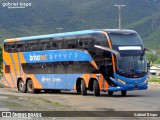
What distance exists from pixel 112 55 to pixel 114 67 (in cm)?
65

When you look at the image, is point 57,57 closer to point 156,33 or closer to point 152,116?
point 152,116

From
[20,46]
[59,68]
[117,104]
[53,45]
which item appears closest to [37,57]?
[53,45]

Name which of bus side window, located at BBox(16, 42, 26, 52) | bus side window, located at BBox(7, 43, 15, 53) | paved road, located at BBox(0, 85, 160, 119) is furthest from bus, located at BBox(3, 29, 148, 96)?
bus side window, located at BBox(7, 43, 15, 53)

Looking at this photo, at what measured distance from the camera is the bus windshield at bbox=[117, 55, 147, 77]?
28217 mm

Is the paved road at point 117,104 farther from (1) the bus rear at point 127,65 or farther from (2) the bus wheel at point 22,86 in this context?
(2) the bus wheel at point 22,86

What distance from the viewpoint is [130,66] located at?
28375 millimetres

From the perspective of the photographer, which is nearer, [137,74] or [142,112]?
[142,112]

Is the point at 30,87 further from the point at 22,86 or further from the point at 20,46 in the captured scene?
the point at 20,46

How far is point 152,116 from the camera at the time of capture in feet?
55.9

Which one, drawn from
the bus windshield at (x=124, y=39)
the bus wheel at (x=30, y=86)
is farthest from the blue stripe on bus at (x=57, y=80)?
the bus windshield at (x=124, y=39)

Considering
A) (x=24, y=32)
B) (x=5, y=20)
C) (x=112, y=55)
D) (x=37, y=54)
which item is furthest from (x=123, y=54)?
(x=5, y=20)

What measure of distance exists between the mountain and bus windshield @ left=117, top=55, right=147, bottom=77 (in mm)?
115765

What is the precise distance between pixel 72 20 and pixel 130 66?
6105 inches

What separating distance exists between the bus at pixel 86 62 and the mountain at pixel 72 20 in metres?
108
